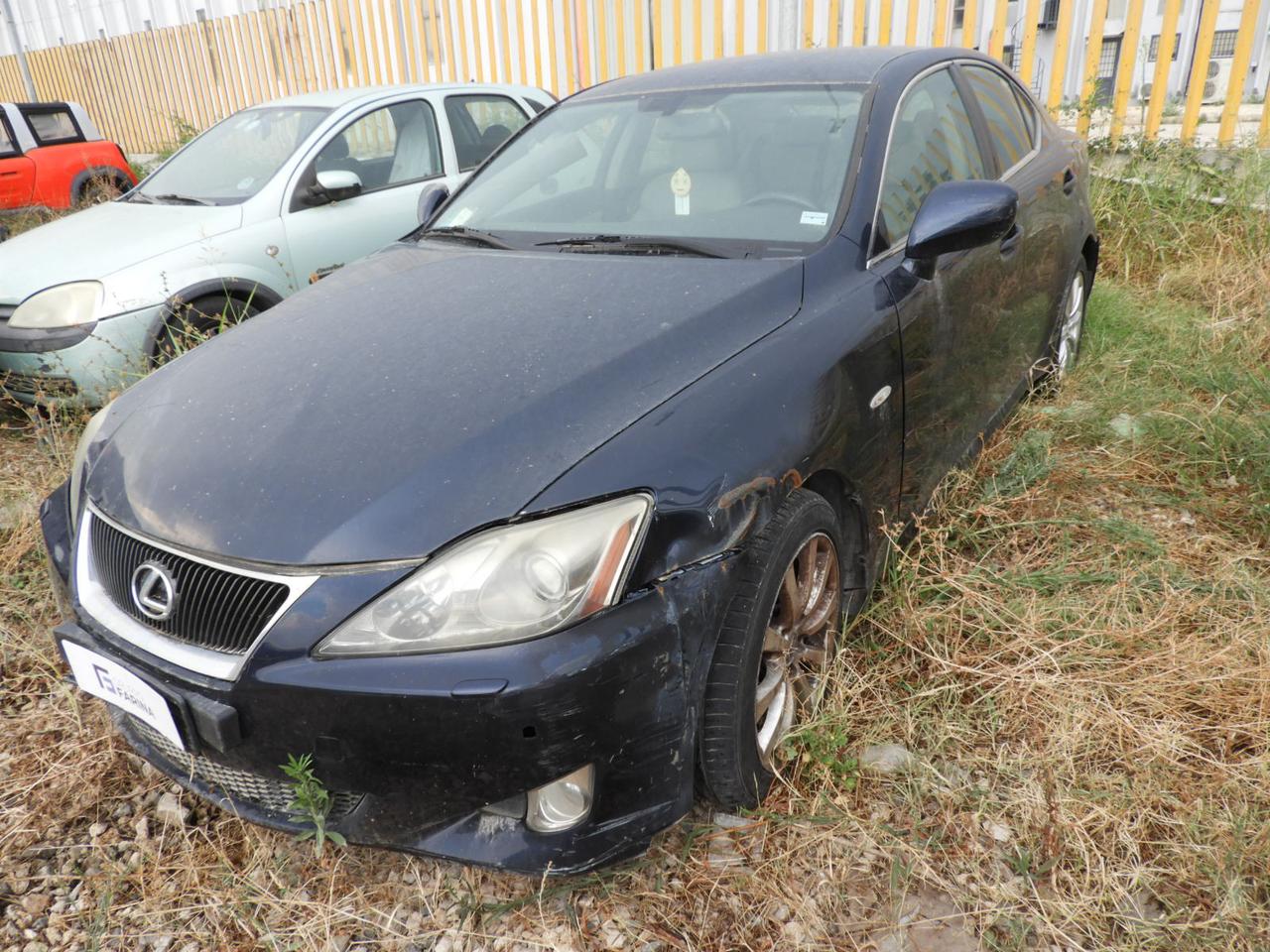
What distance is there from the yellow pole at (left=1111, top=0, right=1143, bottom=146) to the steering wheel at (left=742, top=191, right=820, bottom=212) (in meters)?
4.68

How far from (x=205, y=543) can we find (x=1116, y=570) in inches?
91.2

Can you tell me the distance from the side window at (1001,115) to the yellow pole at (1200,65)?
116 inches

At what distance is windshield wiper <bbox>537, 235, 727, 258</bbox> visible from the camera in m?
2.37

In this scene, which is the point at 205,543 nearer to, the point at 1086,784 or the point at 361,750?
the point at 361,750

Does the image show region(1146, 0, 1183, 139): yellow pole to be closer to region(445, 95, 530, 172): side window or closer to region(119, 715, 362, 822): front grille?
region(445, 95, 530, 172): side window

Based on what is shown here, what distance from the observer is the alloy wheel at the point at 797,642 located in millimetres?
1986

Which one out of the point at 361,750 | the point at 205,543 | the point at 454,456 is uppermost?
the point at 454,456

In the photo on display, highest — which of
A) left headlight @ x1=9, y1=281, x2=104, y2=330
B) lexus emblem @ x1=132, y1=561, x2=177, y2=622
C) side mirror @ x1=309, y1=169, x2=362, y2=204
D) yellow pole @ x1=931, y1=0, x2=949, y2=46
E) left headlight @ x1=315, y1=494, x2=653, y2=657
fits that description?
yellow pole @ x1=931, y1=0, x2=949, y2=46

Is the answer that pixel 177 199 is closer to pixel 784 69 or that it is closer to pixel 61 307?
pixel 61 307

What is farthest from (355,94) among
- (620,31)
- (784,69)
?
(620,31)

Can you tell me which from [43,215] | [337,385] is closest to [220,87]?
[43,215]

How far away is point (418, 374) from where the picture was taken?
1934 millimetres

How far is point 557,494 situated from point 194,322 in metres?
3.14

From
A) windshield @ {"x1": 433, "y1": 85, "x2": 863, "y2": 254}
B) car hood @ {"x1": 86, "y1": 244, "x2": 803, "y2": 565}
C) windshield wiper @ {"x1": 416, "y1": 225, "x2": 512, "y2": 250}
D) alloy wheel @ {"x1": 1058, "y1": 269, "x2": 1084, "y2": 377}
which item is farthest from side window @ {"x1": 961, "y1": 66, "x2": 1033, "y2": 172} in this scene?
windshield wiper @ {"x1": 416, "y1": 225, "x2": 512, "y2": 250}
